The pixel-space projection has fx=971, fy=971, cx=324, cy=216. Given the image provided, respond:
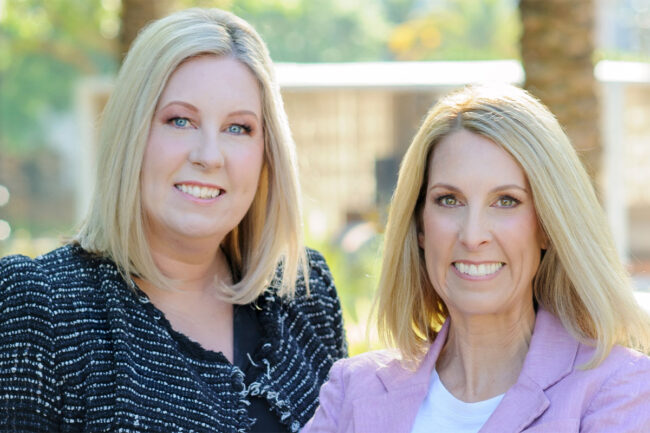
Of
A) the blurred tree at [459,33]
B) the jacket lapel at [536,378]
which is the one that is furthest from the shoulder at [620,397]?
the blurred tree at [459,33]

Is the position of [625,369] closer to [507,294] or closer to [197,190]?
[507,294]

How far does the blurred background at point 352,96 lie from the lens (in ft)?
18.7

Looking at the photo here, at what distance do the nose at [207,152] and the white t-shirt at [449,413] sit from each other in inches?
38.9

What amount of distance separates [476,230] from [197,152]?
3.29ft

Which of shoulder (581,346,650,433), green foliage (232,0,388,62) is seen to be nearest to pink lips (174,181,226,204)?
shoulder (581,346,650,433)

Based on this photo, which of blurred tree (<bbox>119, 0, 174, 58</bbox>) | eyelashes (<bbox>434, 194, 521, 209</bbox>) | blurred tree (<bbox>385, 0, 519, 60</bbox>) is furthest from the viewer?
blurred tree (<bbox>385, 0, 519, 60</bbox>)

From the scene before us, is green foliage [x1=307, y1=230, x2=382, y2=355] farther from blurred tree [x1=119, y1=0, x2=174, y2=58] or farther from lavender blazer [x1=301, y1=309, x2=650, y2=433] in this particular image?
blurred tree [x1=119, y1=0, x2=174, y2=58]

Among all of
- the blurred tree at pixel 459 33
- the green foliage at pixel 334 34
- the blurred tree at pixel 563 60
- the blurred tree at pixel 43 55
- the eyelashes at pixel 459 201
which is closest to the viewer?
the eyelashes at pixel 459 201

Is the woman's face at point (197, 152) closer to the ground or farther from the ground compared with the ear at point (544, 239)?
farther from the ground

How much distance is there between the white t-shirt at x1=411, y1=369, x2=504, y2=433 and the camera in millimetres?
2604

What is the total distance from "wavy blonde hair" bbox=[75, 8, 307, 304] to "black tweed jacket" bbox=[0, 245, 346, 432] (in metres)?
0.10

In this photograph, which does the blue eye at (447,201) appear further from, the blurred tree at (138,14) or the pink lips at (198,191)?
the blurred tree at (138,14)

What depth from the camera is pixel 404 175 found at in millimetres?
2824

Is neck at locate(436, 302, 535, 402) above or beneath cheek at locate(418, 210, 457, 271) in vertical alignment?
beneath
